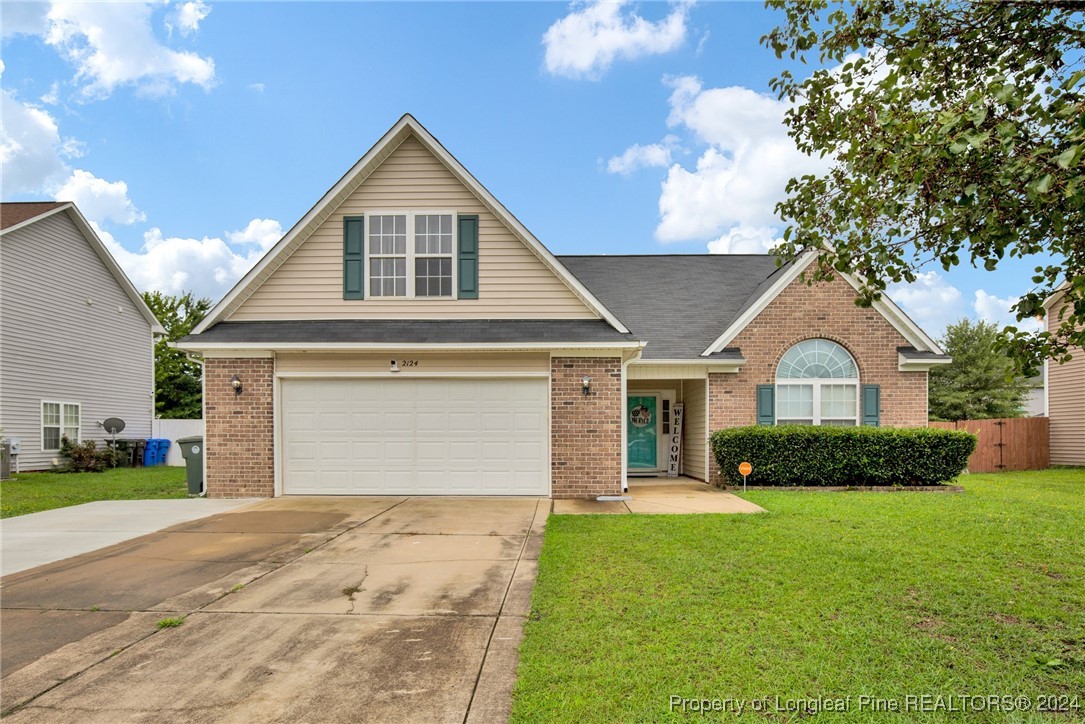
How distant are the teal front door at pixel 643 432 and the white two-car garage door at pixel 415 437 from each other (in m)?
4.74

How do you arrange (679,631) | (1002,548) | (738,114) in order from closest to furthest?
(679,631)
(1002,548)
(738,114)

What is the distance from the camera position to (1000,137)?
10.3 feet

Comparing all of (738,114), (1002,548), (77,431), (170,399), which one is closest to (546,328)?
(738,114)

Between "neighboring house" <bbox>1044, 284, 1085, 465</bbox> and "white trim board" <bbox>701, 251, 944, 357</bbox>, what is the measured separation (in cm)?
644

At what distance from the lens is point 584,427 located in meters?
11.1

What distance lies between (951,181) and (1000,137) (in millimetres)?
546

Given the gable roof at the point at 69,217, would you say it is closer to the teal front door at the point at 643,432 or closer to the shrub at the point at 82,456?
the shrub at the point at 82,456

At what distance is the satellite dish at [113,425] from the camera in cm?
1986

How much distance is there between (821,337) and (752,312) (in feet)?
5.67

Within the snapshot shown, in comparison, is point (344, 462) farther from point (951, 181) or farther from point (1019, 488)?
point (1019, 488)

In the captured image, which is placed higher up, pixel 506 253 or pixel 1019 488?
pixel 506 253

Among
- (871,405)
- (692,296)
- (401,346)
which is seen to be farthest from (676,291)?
(401,346)

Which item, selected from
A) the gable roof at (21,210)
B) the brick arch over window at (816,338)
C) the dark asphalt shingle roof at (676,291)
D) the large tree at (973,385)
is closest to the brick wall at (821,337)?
the brick arch over window at (816,338)

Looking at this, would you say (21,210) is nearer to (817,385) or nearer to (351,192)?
(351,192)
